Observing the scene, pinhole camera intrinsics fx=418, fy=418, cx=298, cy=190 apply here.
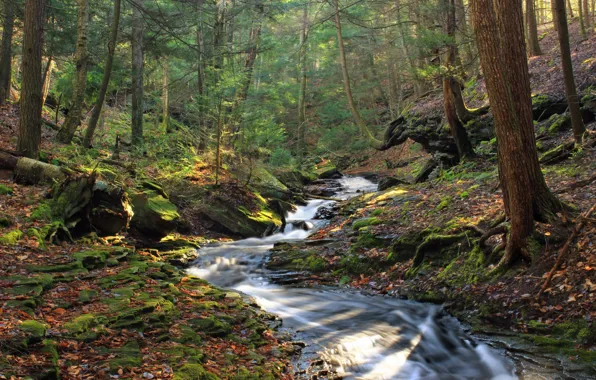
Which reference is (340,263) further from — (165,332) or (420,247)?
(165,332)

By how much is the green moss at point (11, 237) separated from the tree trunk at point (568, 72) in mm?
11699

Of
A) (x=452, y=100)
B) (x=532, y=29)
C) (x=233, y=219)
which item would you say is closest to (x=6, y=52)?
(x=233, y=219)

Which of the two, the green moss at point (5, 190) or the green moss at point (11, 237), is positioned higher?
the green moss at point (5, 190)

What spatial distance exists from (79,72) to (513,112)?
12156mm

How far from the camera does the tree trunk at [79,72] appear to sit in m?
12.4

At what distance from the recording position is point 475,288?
23.0ft

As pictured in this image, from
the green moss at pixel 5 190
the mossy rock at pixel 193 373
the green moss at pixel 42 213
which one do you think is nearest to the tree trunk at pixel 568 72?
the mossy rock at pixel 193 373

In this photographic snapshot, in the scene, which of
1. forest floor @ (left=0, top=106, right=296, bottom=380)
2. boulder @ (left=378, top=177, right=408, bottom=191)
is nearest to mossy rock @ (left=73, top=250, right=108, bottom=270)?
forest floor @ (left=0, top=106, right=296, bottom=380)

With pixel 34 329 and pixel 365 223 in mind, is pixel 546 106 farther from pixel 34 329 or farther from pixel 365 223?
pixel 34 329

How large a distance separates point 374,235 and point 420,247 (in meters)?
1.59

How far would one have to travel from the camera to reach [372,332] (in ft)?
21.6

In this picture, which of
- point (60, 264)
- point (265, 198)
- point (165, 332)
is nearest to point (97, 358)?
point (165, 332)

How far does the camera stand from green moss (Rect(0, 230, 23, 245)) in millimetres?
6879

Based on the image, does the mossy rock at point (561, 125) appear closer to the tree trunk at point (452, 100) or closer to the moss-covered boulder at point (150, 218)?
the tree trunk at point (452, 100)
